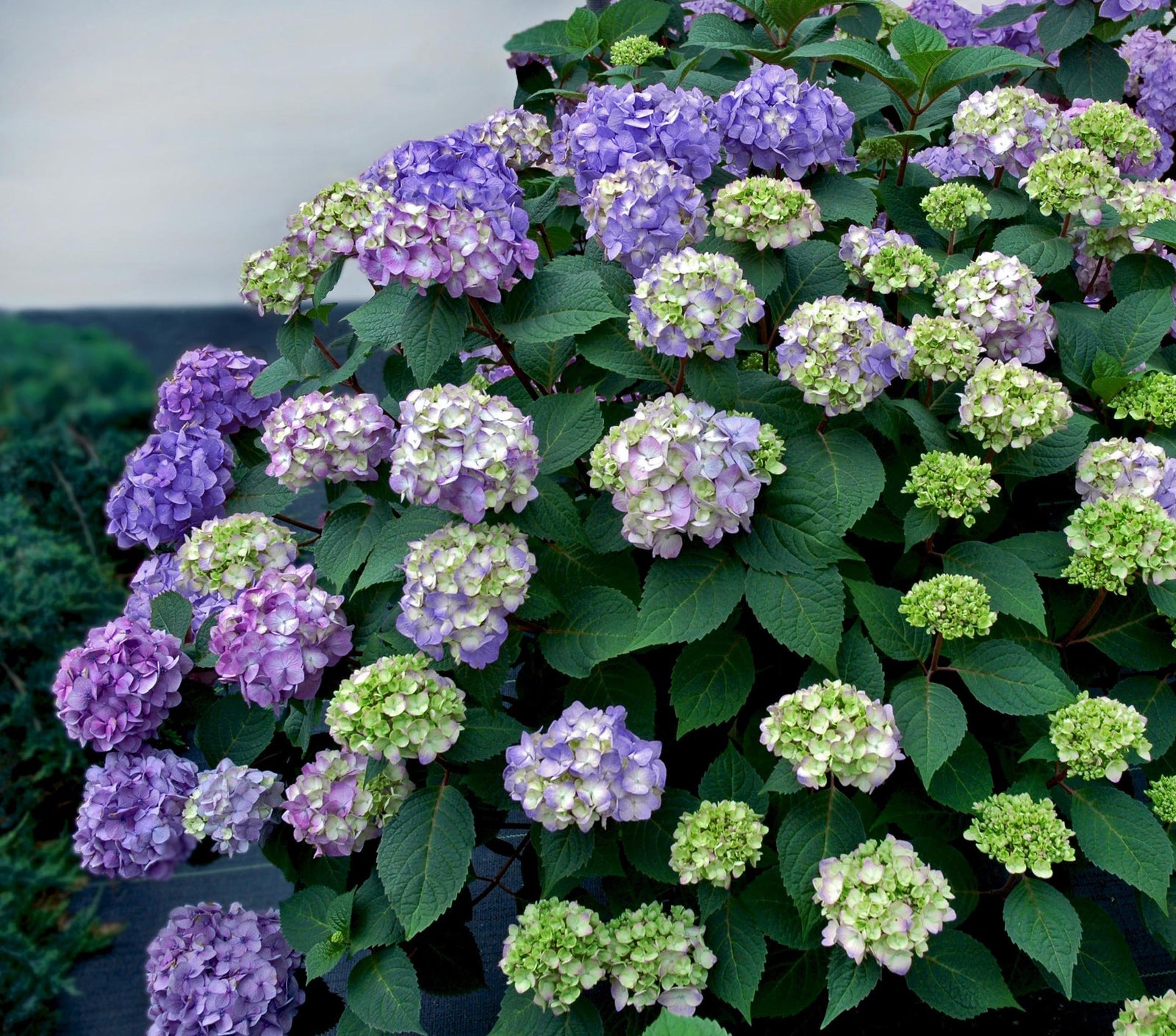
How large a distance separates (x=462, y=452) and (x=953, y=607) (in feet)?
1.71

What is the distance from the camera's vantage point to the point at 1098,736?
121cm

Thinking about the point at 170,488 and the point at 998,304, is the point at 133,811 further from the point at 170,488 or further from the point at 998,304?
the point at 998,304

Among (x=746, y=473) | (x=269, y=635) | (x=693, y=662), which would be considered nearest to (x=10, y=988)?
(x=269, y=635)

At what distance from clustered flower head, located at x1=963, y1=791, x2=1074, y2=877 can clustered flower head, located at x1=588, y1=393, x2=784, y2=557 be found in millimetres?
392

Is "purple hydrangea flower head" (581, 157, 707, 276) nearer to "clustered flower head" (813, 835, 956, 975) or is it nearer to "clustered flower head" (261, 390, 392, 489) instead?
"clustered flower head" (261, 390, 392, 489)

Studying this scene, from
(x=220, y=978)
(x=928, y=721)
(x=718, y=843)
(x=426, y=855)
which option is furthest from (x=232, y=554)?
(x=928, y=721)

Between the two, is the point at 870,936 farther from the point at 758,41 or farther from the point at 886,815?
the point at 758,41

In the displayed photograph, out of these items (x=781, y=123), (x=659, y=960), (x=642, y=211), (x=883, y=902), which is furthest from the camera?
(x=781, y=123)

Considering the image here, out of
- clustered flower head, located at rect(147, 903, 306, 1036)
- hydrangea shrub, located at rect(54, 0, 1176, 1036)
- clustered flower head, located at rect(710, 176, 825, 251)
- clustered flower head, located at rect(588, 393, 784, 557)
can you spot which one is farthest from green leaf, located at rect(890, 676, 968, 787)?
clustered flower head, located at rect(147, 903, 306, 1036)

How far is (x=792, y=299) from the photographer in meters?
1.50

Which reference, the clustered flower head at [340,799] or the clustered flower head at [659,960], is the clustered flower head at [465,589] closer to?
the clustered flower head at [340,799]

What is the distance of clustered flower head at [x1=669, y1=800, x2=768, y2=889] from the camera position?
1.24m

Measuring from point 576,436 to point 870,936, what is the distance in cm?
59

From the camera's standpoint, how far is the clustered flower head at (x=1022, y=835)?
3.97 ft
